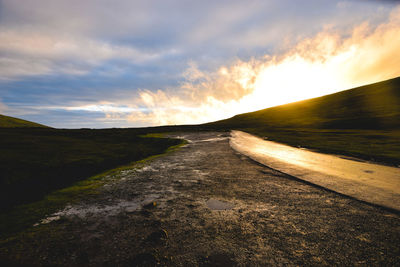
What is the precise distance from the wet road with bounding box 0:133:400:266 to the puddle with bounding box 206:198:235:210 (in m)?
0.05

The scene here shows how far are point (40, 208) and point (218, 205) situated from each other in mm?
8970

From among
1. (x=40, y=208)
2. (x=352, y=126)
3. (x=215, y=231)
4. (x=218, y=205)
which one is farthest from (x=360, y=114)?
(x=40, y=208)

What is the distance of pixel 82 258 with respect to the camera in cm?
554

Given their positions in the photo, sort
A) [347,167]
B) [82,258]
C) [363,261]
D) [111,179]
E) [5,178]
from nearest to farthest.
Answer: [363,261] < [82,258] < [5,178] < [111,179] < [347,167]

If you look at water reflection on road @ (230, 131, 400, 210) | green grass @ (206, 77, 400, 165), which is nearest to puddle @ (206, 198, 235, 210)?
water reflection on road @ (230, 131, 400, 210)

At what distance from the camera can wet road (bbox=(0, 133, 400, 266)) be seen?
215 inches

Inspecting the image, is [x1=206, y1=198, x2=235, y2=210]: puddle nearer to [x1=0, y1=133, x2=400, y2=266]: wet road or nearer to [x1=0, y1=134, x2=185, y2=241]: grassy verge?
[x1=0, y1=133, x2=400, y2=266]: wet road

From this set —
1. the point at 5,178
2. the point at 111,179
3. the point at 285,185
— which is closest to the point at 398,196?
the point at 285,185

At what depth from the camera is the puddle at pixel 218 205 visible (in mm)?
8759

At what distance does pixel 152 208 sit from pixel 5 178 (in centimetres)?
1297

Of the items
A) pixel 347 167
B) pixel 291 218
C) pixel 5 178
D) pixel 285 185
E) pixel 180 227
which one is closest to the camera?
pixel 180 227

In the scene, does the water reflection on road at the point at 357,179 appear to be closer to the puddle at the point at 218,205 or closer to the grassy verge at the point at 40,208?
the puddle at the point at 218,205

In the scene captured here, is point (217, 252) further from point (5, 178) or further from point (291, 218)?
point (5, 178)

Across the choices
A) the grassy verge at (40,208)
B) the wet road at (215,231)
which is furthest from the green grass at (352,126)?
the grassy verge at (40,208)
